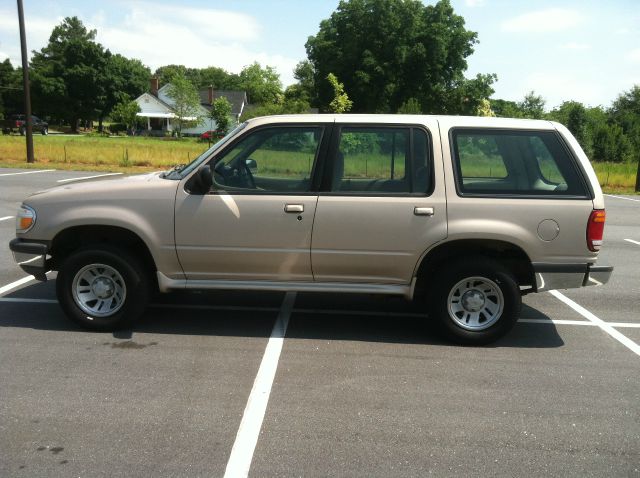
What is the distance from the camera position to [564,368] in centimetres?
493

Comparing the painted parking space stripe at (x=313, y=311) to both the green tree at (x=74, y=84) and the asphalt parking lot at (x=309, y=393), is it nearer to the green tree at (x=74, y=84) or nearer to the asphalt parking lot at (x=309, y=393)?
the asphalt parking lot at (x=309, y=393)

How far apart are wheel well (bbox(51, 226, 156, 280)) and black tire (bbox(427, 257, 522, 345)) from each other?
2550 millimetres

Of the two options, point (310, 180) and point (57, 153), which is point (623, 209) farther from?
point (57, 153)

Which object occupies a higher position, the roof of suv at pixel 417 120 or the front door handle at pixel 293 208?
the roof of suv at pixel 417 120

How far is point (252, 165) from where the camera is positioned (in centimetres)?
532

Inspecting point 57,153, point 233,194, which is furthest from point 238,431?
point 57,153

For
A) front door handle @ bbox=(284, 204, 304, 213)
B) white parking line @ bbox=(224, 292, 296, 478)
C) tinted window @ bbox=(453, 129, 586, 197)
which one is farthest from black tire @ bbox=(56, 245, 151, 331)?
tinted window @ bbox=(453, 129, 586, 197)

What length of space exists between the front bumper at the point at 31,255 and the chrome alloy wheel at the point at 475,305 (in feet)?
11.6

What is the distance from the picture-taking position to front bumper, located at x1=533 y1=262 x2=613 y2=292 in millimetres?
5117

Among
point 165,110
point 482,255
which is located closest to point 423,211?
point 482,255

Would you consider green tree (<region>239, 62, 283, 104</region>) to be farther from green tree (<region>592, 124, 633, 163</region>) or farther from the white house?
green tree (<region>592, 124, 633, 163</region>)

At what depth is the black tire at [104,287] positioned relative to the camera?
17.4 feet

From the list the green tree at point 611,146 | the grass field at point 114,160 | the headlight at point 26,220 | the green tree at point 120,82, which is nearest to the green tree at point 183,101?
the green tree at point 120,82

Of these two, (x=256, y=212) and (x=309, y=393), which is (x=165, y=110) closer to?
(x=256, y=212)
